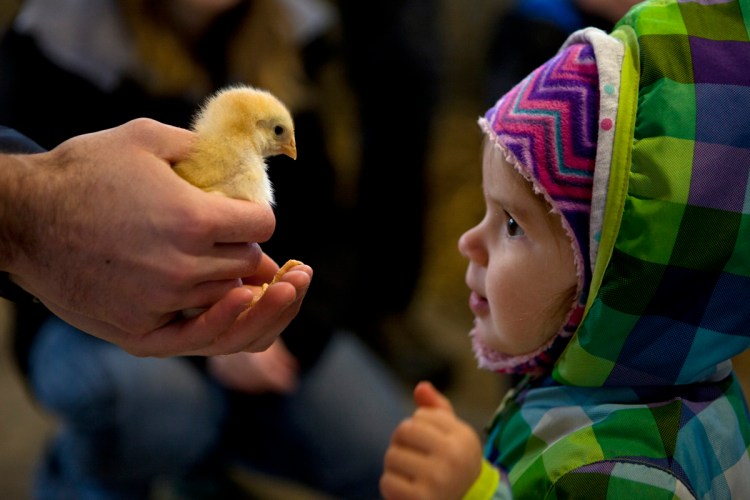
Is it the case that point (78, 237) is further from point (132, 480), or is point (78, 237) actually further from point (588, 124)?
point (132, 480)

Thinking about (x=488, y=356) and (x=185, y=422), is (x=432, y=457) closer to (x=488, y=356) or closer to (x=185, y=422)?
(x=488, y=356)

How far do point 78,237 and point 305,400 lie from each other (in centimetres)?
80

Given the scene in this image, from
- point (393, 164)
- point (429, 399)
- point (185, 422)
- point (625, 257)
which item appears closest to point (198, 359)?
point (185, 422)

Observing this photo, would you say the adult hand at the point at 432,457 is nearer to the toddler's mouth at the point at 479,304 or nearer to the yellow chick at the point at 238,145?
the toddler's mouth at the point at 479,304

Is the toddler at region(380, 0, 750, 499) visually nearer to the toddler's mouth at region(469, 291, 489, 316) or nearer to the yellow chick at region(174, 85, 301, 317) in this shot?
the toddler's mouth at region(469, 291, 489, 316)

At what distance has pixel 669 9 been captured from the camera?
2.27 feet

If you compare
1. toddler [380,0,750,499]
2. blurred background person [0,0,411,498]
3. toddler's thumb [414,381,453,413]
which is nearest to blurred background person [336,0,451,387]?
blurred background person [0,0,411,498]

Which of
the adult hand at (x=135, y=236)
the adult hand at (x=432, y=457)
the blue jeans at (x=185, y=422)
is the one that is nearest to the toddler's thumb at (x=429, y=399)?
the adult hand at (x=432, y=457)

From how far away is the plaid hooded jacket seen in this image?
2.11 ft

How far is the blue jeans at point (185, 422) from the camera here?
1.23 m

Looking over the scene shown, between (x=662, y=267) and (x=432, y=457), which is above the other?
(x=662, y=267)

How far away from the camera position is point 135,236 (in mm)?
617

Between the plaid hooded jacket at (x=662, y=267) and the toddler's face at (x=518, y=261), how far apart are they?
38 mm

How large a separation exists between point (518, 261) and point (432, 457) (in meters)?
0.22
